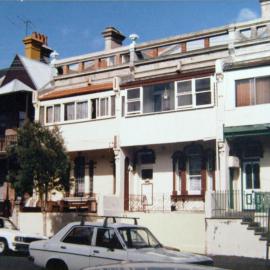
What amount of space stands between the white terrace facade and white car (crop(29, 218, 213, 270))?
10.7 meters

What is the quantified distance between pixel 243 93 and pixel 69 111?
9454mm

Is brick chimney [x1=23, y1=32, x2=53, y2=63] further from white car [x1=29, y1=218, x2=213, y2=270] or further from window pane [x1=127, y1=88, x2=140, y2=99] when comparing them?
white car [x1=29, y1=218, x2=213, y2=270]

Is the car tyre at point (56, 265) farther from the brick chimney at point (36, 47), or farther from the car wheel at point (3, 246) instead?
the brick chimney at point (36, 47)

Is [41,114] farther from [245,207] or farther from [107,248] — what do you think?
[107,248]

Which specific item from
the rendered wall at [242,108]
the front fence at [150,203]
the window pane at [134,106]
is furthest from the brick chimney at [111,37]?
the rendered wall at [242,108]

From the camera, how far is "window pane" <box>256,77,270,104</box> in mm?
21016

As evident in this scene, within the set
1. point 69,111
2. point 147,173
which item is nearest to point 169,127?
point 147,173

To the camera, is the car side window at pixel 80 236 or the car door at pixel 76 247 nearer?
the car door at pixel 76 247

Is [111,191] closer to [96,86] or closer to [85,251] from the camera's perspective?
[96,86]

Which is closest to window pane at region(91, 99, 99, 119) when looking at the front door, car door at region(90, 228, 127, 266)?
the front door

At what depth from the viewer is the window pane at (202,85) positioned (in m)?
22.6

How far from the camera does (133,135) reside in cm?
2416

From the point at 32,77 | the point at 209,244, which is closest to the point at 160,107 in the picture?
the point at 209,244

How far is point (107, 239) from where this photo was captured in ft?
35.8
